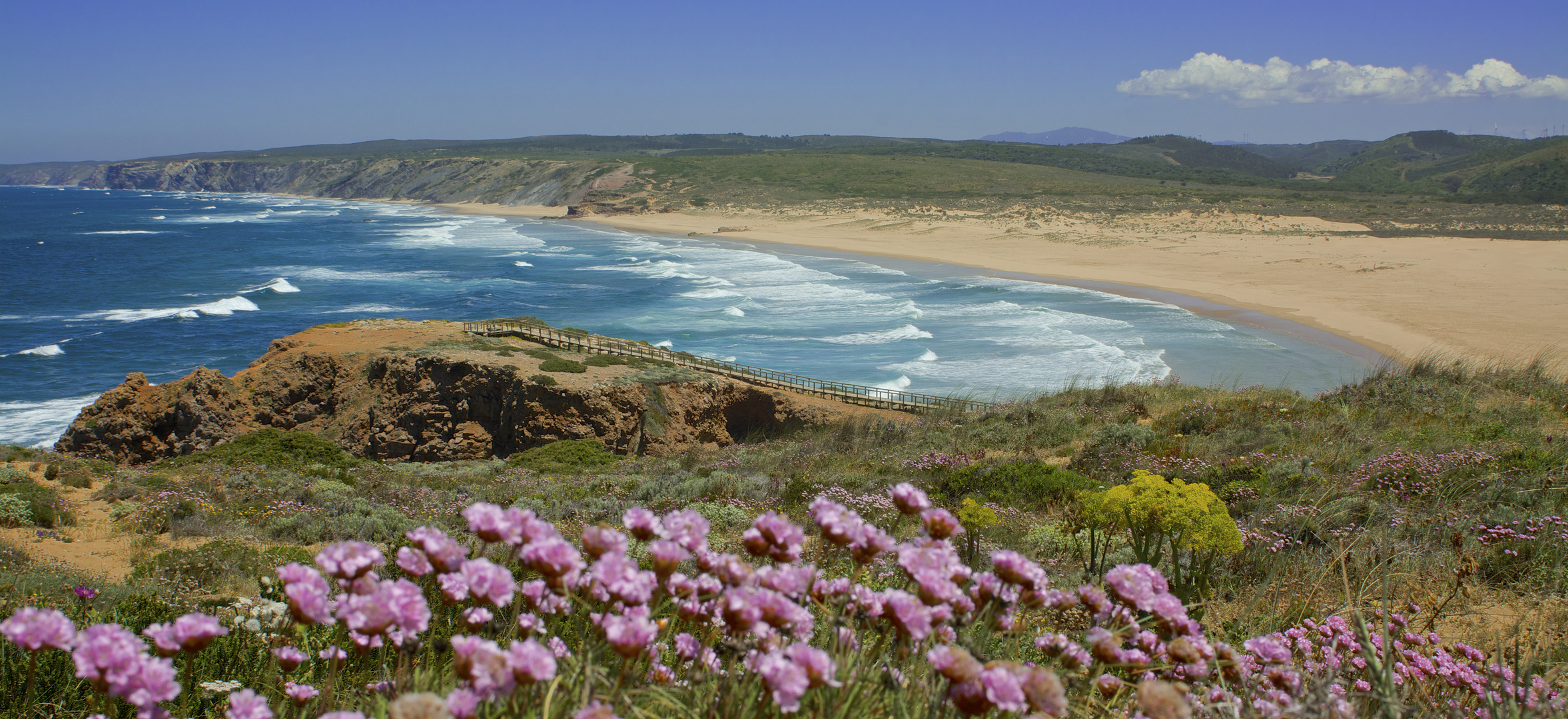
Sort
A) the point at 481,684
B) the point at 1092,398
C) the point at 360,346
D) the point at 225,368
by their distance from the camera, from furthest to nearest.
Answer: the point at 225,368 < the point at 360,346 < the point at 1092,398 < the point at 481,684

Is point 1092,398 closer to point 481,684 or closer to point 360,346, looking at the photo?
point 481,684

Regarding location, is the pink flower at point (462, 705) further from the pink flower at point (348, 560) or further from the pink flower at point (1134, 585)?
the pink flower at point (1134, 585)

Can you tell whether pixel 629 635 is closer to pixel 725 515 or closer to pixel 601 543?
pixel 601 543

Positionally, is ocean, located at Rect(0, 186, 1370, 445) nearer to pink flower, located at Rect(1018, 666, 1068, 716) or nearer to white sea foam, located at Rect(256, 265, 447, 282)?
white sea foam, located at Rect(256, 265, 447, 282)

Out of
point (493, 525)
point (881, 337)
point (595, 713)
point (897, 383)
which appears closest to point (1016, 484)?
point (493, 525)

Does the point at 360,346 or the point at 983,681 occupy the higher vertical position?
the point at 983,681

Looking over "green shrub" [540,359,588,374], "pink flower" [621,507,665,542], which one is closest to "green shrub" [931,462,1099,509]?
"pink flower" [621,507,665,542]

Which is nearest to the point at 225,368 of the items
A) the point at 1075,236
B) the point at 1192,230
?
the point at 1075,236

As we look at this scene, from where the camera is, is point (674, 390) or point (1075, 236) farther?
point (1075, 236)
